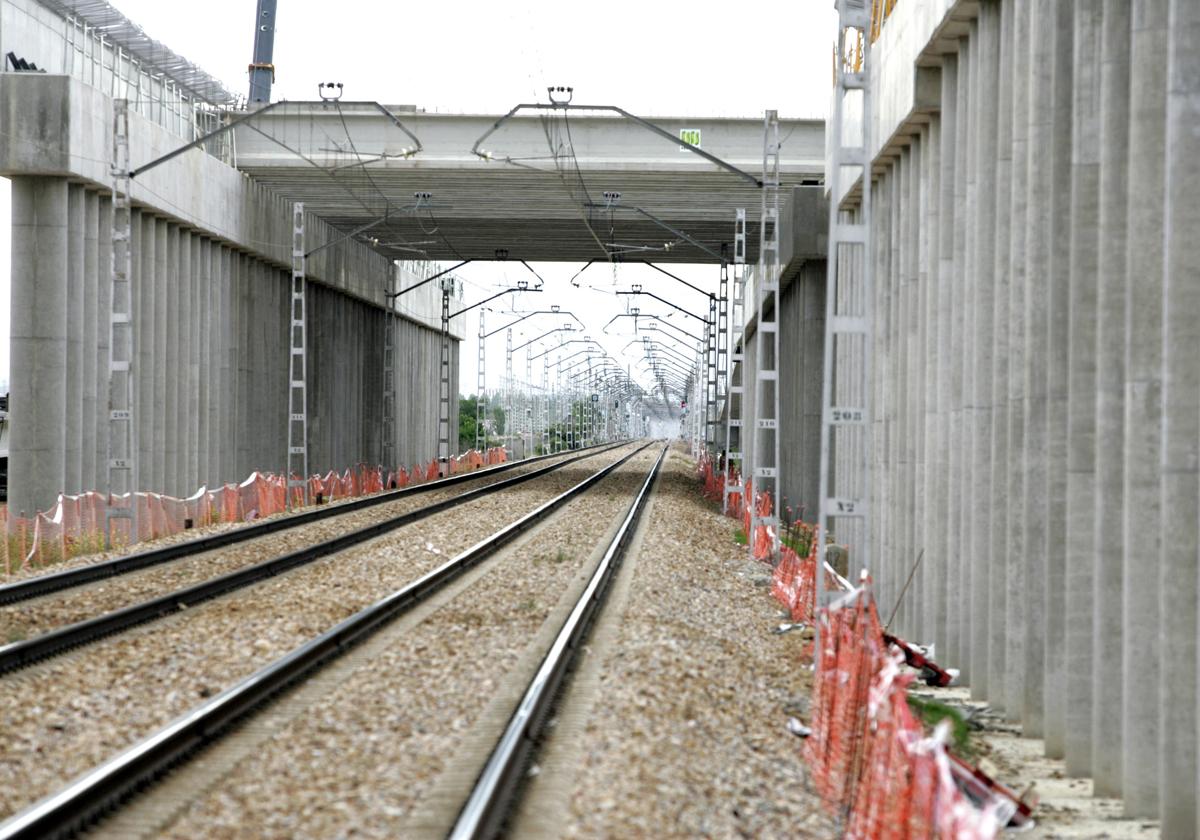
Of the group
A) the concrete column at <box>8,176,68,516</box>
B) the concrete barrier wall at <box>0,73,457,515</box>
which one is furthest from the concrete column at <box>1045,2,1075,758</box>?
the concrete column at <box>8,176,68,516</box>

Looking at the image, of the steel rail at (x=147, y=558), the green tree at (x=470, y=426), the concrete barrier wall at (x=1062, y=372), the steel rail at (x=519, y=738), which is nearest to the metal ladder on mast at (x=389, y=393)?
the steel rail at (x=147, y=558)

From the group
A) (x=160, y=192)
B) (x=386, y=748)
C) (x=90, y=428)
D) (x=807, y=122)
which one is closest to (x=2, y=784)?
(x=386, y=748)

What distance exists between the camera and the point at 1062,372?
12.9 meters

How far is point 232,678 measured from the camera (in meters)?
13.3

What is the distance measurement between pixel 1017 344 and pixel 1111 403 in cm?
308

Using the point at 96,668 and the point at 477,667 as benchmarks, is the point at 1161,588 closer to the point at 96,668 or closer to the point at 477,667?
the point at 477,667

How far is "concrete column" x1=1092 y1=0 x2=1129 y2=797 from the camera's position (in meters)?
11.1

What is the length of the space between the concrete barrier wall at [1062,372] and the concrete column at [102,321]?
17.9 m

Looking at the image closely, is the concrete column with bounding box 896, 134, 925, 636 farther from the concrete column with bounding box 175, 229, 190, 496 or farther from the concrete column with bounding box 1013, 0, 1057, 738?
the concrete column with bounding box 175, 229, 190, 496

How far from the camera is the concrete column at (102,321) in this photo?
3120cm

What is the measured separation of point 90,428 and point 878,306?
16881 mm

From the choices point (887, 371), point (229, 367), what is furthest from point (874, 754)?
point (229, 367)

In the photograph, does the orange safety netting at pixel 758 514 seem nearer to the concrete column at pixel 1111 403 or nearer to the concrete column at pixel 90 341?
the concrete column at pixel 90 341

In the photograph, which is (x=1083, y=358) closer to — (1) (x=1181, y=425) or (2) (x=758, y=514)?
(1) (x=1181, y=425)
